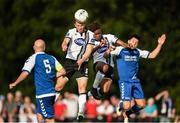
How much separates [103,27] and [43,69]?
872 inches

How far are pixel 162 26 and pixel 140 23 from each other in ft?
3.43

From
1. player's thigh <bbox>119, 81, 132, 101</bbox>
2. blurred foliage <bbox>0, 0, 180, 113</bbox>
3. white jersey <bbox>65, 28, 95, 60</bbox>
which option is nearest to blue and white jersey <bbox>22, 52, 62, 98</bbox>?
white jersey <bbox>65, 28, 95, 60</bbox>

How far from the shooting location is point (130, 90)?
26.2 m

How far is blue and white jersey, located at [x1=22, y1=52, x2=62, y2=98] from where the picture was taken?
2330 centimetres

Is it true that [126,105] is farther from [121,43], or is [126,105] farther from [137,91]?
[121,43]

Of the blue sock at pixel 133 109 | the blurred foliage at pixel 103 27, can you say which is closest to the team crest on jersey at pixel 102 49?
the blue sock at pixel 133 109

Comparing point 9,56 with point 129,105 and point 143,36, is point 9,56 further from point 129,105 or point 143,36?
point 129,105

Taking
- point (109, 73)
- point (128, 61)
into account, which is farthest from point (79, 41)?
point (109, 73)

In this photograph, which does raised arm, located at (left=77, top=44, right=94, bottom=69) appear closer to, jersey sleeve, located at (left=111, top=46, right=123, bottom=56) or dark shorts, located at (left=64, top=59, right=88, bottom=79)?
dark shorts, located at (left=64, top=59, right=88, bottom=79)

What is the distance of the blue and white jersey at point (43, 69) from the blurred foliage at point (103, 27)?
20.7 metres

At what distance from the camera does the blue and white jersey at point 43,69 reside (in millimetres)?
23297

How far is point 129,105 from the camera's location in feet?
86.2

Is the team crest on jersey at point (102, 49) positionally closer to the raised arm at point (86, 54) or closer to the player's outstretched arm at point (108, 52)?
the player's outstretched arm at point (108, 52)

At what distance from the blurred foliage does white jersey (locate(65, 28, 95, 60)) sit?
1936cm
